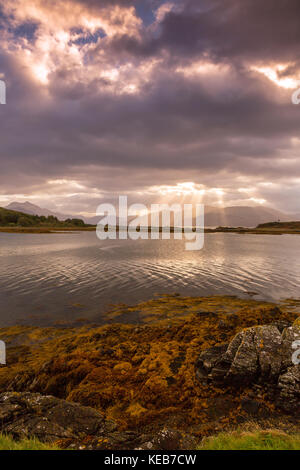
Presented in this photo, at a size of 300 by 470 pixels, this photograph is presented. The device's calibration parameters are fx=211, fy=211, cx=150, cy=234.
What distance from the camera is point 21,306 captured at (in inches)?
750

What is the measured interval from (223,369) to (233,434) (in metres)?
3.23

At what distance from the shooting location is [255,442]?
5.23 metres

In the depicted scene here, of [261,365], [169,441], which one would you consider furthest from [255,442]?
[261,365]

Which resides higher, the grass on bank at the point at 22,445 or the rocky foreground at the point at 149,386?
the grass on bank at the point at 22,445

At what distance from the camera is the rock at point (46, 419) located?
6.18 metres

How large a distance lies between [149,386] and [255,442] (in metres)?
4.63

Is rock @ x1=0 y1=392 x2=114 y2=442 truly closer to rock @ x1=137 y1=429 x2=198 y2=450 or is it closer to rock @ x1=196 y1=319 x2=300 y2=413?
rock @ x1=137 y1=429 x2=198 y2=450

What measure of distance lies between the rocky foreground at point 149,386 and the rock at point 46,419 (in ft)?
0.10

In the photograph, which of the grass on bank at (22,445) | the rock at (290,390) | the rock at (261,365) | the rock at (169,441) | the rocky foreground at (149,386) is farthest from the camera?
the rock at (261,365)

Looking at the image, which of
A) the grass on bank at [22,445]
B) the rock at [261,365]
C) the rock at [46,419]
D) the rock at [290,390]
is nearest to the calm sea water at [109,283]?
the rock at [46,419]

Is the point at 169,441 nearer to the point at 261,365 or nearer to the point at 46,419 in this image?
the point at 46,419

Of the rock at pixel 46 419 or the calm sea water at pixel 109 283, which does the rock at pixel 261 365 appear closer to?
the rock at pixel 46 419

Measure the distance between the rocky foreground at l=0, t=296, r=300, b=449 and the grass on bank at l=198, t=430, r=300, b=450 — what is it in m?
0.92

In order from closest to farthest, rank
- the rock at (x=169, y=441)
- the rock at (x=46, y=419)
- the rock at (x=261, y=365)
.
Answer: the rock at (x=169, y=441) → the rock at (x=46, y=419) → the rock at (x=261, y=365)
